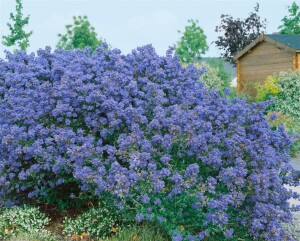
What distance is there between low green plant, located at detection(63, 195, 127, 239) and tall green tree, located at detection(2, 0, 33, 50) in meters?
22.5

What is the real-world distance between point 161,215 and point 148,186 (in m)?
0.34

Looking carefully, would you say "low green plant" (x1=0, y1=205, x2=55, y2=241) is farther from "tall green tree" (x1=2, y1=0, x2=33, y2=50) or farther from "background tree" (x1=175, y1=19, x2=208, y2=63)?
"background tree" (x1=175, y1=19, x2=208, y2=63)

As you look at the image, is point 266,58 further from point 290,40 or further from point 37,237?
point 37,237

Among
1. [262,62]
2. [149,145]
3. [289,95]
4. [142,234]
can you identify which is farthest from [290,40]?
[149,145]

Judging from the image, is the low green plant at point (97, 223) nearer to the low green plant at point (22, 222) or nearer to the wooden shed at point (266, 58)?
the low green plant at point (22, 222)

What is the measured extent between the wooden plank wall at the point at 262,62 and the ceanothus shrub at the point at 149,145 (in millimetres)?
20506

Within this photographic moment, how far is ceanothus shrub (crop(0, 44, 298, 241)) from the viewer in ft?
16.9

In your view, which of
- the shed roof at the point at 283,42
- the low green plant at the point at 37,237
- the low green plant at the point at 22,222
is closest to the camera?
the low green plant at the point at 37,237

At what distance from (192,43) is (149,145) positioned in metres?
36.0

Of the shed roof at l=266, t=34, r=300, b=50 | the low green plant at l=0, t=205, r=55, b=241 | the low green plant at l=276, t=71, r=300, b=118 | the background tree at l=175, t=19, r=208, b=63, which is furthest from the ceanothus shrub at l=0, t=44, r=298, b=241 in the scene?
the background tree at l=175, t=19, r=208, b=63

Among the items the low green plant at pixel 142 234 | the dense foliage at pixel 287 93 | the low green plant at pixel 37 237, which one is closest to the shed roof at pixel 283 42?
the dense foliage at pixel 287 93

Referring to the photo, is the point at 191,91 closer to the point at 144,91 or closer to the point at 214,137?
the point at 144,91

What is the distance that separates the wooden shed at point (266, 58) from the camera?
26.4 m

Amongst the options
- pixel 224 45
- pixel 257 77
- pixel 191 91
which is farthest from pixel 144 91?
pixel 224 45
